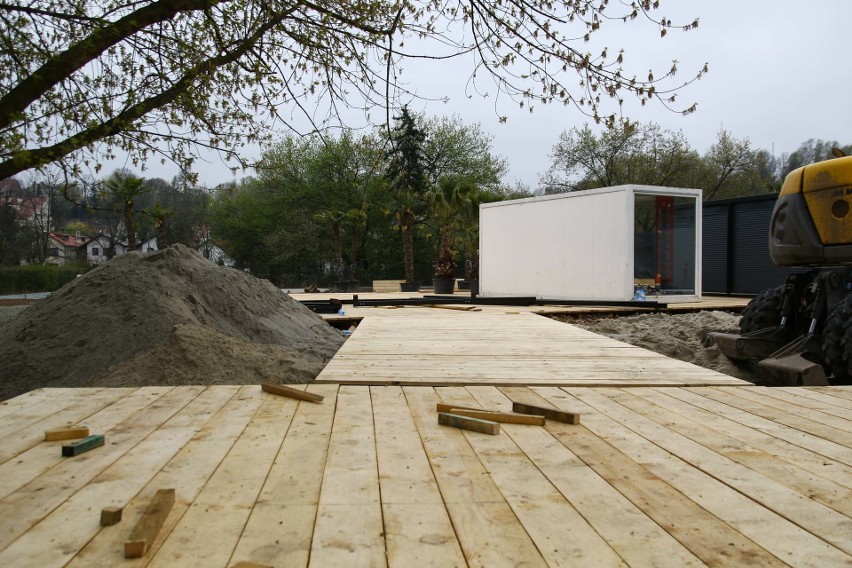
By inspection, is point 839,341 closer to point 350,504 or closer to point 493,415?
point 493,415

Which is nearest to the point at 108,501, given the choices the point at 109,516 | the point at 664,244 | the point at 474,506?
the point at 109,516

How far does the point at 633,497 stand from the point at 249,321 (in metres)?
5.61

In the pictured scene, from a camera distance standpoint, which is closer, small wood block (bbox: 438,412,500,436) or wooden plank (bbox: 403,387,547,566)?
wooden plank (bbox: 403,387,547,566)

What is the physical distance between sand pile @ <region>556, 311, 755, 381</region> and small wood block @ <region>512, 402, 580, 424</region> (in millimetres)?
4330

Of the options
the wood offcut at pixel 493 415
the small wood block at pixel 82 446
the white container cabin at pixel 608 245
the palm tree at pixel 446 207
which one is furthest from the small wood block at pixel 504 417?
the palm tree at pixel 446 207

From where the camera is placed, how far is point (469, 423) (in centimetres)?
294

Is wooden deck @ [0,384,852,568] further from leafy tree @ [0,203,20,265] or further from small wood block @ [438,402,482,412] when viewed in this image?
leafy tree @ [0,203,20,265]

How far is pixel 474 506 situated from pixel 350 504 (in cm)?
38

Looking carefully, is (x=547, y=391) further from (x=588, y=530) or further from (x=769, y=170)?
(x=769, y=170)

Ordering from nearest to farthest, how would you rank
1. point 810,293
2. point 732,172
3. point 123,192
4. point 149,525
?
1. point 149,525
2. point 123,192
3. point 810,293
4. point 732,172

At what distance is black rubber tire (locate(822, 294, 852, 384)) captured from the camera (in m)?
4.91

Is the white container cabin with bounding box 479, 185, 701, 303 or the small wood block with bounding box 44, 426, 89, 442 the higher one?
the white container cabin with bounding box 479, 185, 701, 303

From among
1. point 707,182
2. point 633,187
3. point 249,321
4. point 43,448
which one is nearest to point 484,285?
point 633,187

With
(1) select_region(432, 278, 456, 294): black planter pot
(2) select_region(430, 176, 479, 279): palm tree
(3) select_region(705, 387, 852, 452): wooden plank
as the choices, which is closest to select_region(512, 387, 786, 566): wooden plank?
(3) select_region(705, 387, 852, 452): wooden plank
